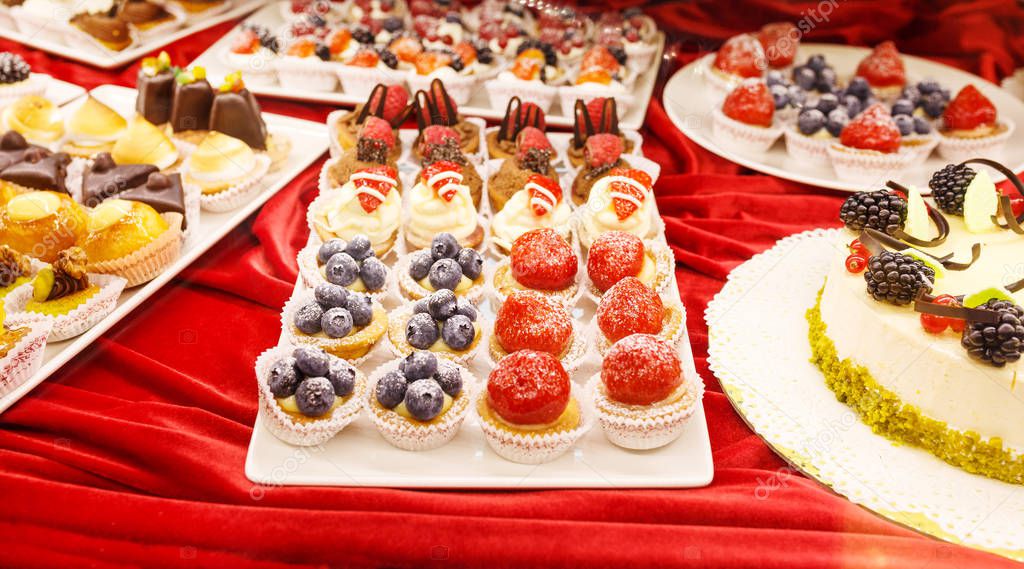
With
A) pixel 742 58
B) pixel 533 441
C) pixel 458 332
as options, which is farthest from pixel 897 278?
pixel 742 58

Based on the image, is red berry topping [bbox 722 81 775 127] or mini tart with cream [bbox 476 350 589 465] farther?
red berry topping [bbox 722 81 775 127]

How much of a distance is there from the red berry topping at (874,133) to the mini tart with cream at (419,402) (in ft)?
7.17

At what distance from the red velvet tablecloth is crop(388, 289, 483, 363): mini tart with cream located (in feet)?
1.45

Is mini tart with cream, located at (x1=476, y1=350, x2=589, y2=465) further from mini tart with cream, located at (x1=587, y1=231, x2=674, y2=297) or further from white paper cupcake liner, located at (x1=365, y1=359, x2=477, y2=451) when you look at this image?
mini tart with cream, located at (x1=587, y1=231, x2=674, y2=297)

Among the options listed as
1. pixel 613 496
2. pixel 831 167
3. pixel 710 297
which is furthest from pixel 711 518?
pixel 831 167

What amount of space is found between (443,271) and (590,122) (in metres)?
1.22

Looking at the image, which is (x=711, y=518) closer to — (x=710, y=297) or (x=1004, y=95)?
(x=710, y=297)

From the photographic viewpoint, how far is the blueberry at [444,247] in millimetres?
2754

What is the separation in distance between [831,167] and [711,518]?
7.01 ft

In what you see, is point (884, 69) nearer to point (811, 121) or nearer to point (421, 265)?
point (811, 121)

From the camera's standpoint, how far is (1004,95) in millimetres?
4145

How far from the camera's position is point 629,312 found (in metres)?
2.44

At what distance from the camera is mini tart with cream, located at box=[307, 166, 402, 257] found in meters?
2.96

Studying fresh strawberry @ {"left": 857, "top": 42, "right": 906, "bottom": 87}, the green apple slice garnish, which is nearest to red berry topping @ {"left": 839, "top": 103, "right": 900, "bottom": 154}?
fresh strawberry @ {"left": 857, "top": 42, "right": 906, "bottom": 87}
